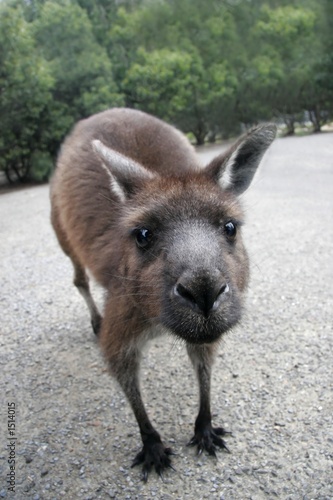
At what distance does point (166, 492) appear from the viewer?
279 cm

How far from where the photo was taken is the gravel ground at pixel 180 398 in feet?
9.27

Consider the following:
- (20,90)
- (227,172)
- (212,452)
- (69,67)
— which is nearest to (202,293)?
(227,172)

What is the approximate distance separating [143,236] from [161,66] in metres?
17.6

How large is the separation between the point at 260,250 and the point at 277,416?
12.1ft

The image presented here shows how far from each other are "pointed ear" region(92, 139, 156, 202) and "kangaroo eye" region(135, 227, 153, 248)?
384 mm

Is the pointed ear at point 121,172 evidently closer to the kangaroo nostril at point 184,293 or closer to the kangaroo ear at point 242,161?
the kangaroo ear at point 242,161

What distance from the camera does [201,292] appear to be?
7.03ft

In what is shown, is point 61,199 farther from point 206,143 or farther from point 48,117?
point 206,143

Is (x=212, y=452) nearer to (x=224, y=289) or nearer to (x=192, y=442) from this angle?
(x=192, y=442)

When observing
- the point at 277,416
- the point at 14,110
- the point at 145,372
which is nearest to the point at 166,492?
the point at 277,416

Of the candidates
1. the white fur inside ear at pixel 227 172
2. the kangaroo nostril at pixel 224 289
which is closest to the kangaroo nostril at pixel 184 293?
the kangaroo nostril at pixel 224 289

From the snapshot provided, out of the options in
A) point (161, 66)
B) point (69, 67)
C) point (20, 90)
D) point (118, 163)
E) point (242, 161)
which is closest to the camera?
point (118, 163)

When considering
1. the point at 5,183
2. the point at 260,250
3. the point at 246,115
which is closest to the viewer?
the point at 260,250

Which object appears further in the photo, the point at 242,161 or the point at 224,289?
the point at 242,161
